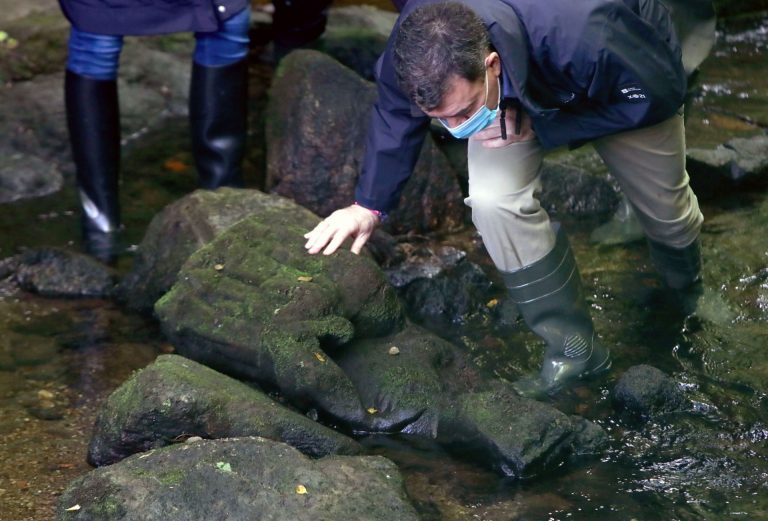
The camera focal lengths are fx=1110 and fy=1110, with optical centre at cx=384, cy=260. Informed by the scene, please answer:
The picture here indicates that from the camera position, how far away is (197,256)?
395 cm

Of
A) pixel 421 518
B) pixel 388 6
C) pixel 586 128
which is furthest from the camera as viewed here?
pixel 388 6

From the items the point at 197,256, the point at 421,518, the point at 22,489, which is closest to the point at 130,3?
the point at 197,256

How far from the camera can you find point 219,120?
15.6ft

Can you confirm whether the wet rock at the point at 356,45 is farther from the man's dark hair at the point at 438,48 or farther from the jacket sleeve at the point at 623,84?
the man's dark hair at the point at 438,48

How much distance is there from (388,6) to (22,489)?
18.0 ft

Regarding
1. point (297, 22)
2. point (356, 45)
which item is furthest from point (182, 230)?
point (356, 45)

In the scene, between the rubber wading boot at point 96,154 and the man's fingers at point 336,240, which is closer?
the man's fingers at point 336,240

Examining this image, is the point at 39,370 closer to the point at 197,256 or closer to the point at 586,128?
the point at 197,256

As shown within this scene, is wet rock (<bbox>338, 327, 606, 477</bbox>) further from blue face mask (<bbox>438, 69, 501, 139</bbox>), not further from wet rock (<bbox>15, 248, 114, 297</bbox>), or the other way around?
wet rock (<bbox>15, 248, 114, 297</bbox>)

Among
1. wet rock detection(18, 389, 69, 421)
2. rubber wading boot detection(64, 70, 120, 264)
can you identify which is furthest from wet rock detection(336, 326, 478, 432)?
rubber wading boot detection(64, 70, 120, 264)

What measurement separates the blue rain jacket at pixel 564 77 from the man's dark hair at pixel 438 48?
11 centimetres

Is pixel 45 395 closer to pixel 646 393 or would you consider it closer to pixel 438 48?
pixel 438 48

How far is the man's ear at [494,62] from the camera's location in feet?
9.64

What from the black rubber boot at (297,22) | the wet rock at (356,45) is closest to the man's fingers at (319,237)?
the black rubber boot at (297,22)
